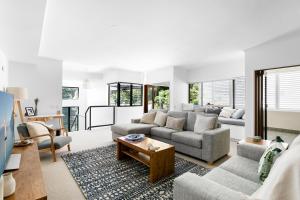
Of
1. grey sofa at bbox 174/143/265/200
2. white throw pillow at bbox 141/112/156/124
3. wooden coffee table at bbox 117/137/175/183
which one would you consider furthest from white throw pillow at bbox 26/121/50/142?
grey sofa at bbox 174/143/265/200

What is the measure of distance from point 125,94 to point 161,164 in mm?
4806

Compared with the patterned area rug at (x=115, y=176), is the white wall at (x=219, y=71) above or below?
above

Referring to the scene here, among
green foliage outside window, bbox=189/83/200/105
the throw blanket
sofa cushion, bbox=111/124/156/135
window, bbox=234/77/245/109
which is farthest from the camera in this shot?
green foliage outside window, bbox=189/83/200/105

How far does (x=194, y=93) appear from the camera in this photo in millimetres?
6449

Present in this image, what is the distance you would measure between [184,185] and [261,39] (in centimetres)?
358

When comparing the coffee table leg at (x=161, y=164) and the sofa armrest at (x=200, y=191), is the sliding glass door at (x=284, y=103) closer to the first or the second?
the coffee table leg at (x=161, y=164)

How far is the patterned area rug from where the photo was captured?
77.7 inches

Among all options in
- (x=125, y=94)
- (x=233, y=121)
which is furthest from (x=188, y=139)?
(x=125, y=94)

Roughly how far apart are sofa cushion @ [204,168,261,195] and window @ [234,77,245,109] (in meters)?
4.24

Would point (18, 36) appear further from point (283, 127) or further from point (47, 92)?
point (283, 127)

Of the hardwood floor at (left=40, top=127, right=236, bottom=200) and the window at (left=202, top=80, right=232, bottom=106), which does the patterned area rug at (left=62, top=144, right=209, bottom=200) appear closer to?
the hardwood floor at (left=40, top=127, right=236, bottom=200)

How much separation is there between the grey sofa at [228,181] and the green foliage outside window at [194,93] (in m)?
4.33

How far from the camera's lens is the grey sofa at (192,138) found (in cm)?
281

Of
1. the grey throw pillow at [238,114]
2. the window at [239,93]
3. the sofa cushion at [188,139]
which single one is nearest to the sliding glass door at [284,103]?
the window at [239,93]
